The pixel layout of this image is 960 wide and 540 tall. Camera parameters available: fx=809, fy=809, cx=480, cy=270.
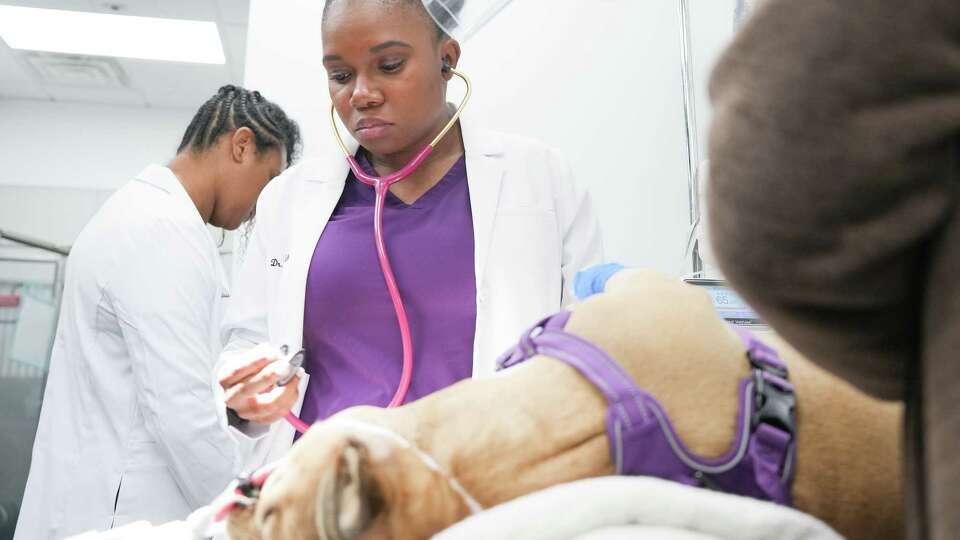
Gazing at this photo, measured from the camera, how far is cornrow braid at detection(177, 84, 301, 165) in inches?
74.4

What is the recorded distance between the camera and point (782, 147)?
0.32 m

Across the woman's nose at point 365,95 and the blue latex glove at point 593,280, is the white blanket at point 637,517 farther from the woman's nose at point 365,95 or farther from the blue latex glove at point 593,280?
the woman's nose at point 365,95

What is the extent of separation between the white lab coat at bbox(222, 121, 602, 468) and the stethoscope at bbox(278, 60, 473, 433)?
0.19ft

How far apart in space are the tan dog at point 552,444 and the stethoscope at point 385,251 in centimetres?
39

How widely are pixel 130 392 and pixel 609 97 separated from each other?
1264 mm

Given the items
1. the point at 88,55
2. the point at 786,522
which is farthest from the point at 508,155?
the point at 88,55

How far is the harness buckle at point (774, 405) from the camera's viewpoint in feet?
1.57

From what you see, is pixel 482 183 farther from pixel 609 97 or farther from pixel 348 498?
pixel 609 97

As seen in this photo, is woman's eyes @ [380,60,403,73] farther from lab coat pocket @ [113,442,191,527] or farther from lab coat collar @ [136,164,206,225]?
lab coat pocket @ [113,442,191,527]

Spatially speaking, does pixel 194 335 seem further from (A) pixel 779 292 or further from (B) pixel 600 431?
(A) pixel 779 292

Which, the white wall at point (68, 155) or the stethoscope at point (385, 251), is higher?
the white wall at point (68, 155)

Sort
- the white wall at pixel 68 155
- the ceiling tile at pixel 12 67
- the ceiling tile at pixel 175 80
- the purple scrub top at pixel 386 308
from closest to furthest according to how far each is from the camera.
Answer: the purple scrub top at pixel 386 308 < the ceiling tile at pixel 12 67 < the ceiling tile at pixel 175 80 < the white wall at pixel 68 155

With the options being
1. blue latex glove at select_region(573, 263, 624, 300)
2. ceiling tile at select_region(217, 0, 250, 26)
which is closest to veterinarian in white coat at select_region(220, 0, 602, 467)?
blue latex glove at select_region(573, 263, 624, 300)

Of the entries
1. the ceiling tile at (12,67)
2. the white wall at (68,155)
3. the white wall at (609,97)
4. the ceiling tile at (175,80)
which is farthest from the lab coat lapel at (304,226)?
the white wall at (68,155)
